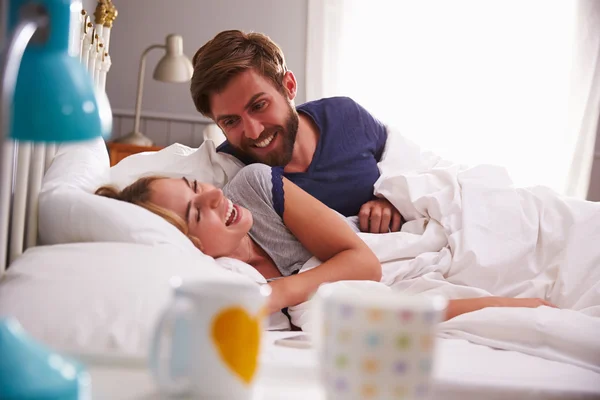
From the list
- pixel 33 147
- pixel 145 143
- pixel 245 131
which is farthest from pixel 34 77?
pixel 145 143

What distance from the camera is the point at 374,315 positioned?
0.51m

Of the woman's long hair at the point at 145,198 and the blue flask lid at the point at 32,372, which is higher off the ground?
the blue flask lid at the point at 32,372

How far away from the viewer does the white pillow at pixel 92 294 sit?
2.55 feet

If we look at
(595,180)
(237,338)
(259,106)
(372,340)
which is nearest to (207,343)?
(237,338)

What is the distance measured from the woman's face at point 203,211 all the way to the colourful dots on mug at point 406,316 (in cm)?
80

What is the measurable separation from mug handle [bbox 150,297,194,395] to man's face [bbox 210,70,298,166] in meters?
1.35

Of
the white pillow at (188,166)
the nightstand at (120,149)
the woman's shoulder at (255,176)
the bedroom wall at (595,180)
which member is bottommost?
the bedroom wall at (595,180)

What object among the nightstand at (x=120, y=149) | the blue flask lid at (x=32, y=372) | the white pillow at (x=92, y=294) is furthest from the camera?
the nightstand at (x=120, y=149)

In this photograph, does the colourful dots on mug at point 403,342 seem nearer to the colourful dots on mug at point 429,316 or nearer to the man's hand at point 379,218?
the colourful dots on mug at point 429,316

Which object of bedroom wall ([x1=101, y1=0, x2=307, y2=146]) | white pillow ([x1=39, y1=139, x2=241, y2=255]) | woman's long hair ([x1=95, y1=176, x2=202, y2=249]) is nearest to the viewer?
white pillow ([x1=39, y1=139, x2=241, y2=255])

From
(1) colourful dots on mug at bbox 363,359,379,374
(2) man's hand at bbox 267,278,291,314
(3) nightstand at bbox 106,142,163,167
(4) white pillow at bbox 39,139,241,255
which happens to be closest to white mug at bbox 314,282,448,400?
(1) colourful dots on mug at bbox 363,359,379,374

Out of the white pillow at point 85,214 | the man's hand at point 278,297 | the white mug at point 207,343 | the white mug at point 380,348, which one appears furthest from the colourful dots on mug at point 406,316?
the man's hand at point 278,297

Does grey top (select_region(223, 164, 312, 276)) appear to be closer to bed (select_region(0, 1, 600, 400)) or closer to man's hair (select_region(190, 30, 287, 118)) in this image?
bed (select_region(0, 1, 600, 400))

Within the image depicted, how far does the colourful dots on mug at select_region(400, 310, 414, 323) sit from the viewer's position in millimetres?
504
